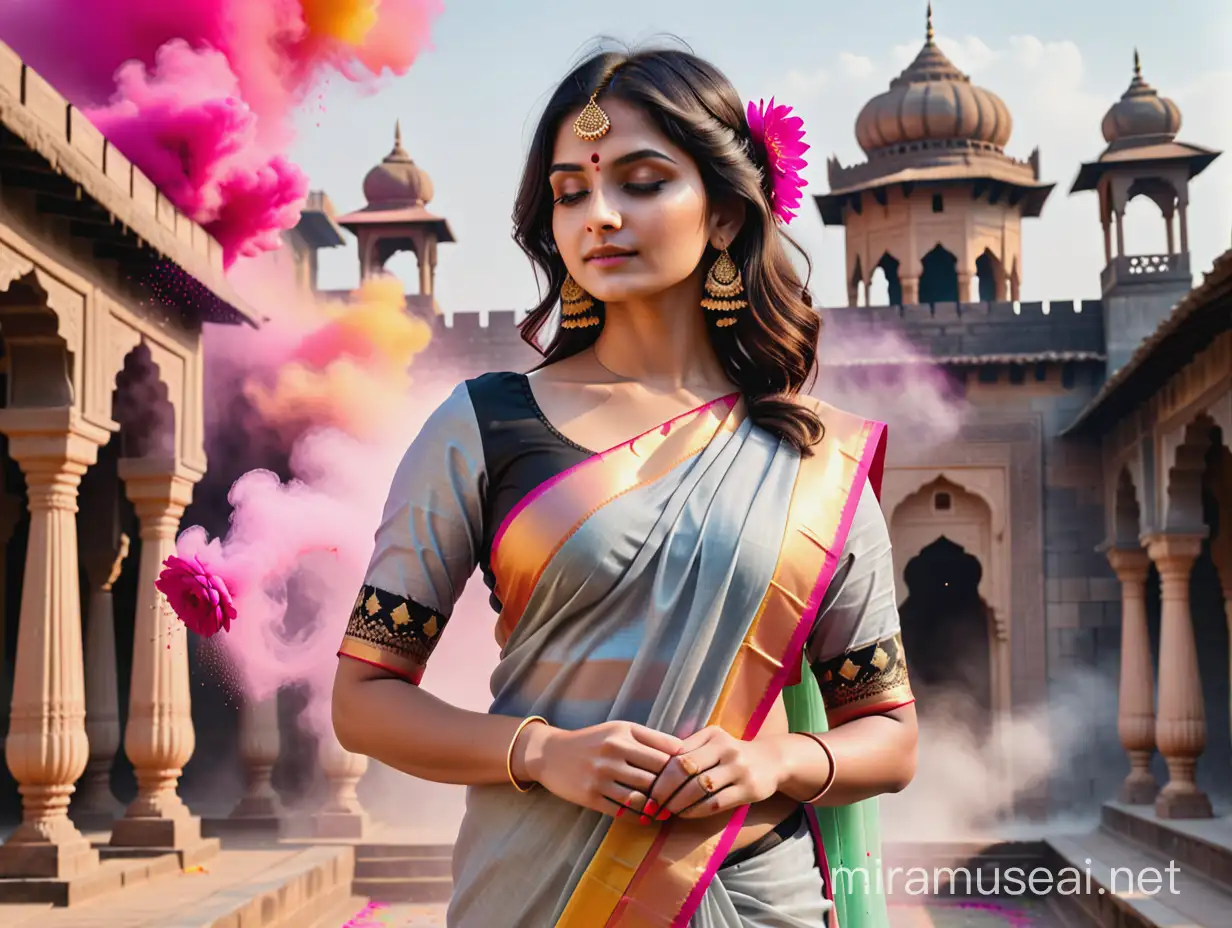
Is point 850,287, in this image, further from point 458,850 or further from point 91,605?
point 458,850

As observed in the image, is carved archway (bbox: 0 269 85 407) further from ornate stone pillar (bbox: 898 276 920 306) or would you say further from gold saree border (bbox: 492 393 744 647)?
ornate stone pillar (bbox: 898 276 920 306)

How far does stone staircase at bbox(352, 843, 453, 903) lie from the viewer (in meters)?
11.4

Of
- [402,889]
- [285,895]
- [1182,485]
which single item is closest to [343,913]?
[402,889]

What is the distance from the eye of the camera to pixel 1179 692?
39.8 ft

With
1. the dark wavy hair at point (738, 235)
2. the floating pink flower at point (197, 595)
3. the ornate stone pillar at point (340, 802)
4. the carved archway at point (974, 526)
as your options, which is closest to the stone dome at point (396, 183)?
the carved archway at point (974, 526)

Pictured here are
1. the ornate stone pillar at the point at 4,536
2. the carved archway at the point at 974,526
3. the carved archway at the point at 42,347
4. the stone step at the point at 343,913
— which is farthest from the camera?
the carved archway at the point at 974,526

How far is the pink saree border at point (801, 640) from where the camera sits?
6.04ft

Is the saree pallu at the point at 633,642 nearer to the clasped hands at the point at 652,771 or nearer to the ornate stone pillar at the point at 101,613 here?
the clasped hands at the point at 652,771

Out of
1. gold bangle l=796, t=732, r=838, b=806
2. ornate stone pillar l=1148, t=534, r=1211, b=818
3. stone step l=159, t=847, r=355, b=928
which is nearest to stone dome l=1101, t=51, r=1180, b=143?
ornate stone pillar l=1148, t=534, r=1211, b=818

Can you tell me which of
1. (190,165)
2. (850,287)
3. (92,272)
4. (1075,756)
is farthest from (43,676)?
(850,287)

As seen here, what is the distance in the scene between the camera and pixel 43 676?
7.80m

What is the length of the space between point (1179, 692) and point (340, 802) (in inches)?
247

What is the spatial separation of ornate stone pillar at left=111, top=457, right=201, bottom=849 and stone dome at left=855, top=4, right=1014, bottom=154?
1083 centimetres

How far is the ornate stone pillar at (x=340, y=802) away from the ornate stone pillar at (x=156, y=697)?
2424mm
